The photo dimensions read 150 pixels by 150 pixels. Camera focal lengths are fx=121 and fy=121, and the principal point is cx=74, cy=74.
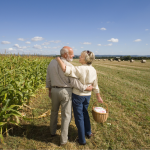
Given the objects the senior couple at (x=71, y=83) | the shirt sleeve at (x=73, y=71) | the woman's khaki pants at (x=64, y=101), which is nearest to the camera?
the shirt sleeve at (x=73, y=71)

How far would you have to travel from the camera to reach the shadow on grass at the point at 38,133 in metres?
3.08

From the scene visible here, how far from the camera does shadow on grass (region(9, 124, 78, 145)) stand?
308 centimetres

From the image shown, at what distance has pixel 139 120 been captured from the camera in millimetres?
4137

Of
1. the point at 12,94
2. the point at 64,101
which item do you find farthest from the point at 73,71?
the point at 12,94

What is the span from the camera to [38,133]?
130 inches

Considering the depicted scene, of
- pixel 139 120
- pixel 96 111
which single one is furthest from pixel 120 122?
pixel 96 111

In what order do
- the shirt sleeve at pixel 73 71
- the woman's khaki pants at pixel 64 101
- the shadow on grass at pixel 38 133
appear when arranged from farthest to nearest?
the shadow on grass at pixel 38 133 → the woman's khaki pants at pixel 64 101 → the shirt sleeve at pixel 73 71

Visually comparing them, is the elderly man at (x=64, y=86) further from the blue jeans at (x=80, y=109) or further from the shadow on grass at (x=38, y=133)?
the shadow on grass at (x=38, y=133)

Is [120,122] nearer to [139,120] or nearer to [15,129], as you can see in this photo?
[139,120]

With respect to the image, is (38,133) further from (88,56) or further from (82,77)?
(88,56)

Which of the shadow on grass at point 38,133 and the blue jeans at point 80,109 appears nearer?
the blue jeans at point 80,109

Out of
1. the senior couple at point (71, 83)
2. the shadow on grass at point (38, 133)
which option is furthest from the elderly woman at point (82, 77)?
the shadow on grass at point (38, 133)

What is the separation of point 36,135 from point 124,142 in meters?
2.29

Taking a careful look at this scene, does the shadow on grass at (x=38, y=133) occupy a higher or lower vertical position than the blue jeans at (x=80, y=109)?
lower
